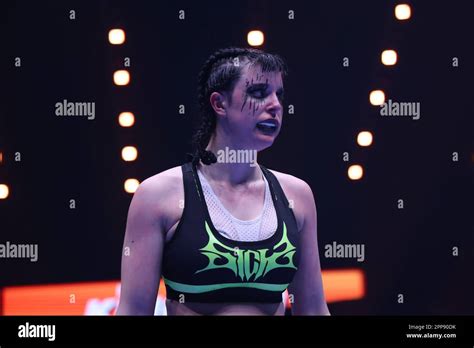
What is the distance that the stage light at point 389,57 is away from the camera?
445 centimetres

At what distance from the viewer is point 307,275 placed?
312cm

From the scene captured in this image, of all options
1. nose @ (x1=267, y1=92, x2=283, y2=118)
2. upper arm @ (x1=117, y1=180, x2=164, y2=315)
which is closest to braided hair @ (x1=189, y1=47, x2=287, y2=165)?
nose @ (x1=267, y1=92, x2=283, y2=118)

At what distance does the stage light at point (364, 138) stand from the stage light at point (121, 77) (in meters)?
1.31

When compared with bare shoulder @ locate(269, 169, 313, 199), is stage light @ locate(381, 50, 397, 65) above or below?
above

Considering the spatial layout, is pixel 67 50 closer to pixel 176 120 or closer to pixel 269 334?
pixel 176 120

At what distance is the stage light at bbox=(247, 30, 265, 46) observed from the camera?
442 centimetres

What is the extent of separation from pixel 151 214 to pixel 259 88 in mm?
633

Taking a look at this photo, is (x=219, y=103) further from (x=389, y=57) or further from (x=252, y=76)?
(x=389, y=57)

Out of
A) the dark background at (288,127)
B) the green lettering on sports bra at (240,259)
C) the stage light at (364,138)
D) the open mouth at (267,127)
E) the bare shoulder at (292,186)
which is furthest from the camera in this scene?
the stage light at (364,138)

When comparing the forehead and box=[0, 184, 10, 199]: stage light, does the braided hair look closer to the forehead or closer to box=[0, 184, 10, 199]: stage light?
the forehead

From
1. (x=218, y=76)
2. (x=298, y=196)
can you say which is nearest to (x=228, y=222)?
(x=298, y=196)

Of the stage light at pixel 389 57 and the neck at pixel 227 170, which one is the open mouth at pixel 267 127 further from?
the stage light at pixel 389 57

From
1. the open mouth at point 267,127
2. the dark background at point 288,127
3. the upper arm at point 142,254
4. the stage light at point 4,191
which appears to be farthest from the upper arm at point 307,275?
the stage light at point 4,191

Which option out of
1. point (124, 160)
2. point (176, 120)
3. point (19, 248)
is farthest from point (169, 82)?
point (19, 248)
